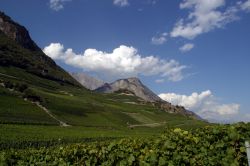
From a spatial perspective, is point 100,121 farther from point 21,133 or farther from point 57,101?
point 21,133

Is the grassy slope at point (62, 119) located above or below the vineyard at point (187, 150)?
above

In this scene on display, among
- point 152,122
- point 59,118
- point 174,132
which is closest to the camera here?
point 174,132

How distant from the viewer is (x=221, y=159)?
11727 mm

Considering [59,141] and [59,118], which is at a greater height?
[59,118]

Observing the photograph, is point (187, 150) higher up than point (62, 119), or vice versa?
point (62, 119)

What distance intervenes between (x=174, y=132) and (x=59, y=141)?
272ft

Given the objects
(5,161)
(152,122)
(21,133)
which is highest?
(152,122)

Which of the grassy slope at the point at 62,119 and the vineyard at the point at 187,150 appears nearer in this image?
the vineyard at the point at 187,150

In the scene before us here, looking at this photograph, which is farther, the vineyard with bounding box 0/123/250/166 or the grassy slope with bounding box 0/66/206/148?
the grassy slope with bounding box 0/66/206/148

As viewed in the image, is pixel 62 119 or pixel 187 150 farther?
pixel 62 119

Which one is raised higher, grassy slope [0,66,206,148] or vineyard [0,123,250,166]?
grassy slope [0,66,206,148]

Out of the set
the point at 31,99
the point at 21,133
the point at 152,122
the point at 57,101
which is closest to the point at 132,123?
the point at 152,122

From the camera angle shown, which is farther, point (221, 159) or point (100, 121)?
point (100, 121)

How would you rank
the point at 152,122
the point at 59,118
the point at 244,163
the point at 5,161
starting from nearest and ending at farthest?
the point at 244,163
the point at 5,161
the point at 59,118
the point at 152,122
